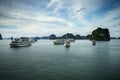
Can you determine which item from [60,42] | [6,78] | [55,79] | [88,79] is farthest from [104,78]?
[60,42]

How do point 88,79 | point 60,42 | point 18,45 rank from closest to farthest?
point 88,79, point 18,45, point 60,42

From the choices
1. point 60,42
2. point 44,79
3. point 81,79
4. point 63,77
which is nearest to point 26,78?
point 44,79

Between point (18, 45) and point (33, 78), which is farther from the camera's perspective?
point (18, 45)

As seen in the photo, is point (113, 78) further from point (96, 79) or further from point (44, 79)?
point (44, 79)

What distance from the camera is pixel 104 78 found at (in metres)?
20.3

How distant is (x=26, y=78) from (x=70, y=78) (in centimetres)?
689

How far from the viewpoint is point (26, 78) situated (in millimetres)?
20375

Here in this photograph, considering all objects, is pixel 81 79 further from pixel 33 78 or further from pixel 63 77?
pixel 33 78

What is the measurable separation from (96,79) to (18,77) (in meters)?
12.3

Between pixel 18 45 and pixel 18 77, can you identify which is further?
pixel 18 45

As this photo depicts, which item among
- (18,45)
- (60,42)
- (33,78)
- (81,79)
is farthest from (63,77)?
(60,42)

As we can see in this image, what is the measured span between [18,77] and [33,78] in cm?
256

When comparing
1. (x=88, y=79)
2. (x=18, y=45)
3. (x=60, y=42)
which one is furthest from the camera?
(x=60, y=42)

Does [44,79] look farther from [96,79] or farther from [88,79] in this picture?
[96,79]
